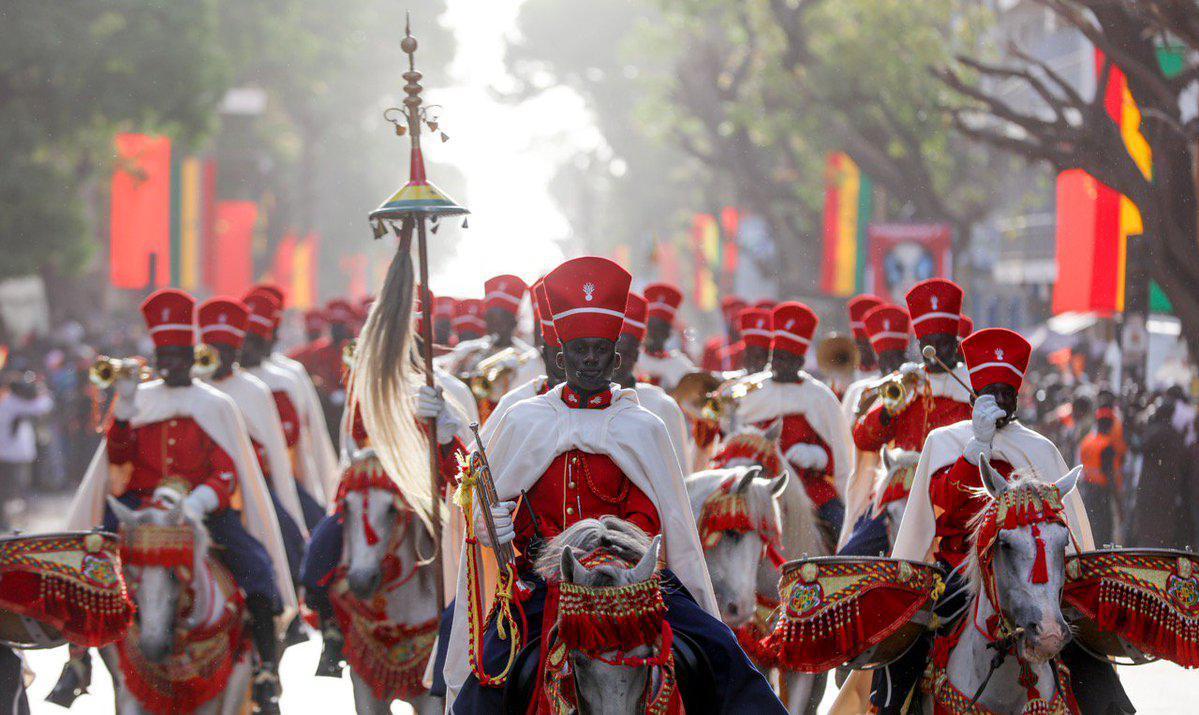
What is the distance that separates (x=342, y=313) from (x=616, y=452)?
13445 millimetres

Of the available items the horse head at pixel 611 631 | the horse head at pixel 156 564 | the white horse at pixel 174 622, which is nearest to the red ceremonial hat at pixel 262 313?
the white horse at pixel 174 622

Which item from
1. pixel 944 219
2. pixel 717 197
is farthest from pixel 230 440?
pixel 717 197

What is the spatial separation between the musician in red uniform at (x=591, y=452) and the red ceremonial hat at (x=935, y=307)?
3311 millimetres

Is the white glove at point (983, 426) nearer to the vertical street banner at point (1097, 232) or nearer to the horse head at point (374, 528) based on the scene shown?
the horse head at point (374, 528)

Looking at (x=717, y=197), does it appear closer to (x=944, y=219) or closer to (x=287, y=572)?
(x=944, y=219)

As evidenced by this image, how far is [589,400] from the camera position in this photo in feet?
23.5

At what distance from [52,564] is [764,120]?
32.8m

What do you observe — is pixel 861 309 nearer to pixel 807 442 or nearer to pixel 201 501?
pixel 807 442

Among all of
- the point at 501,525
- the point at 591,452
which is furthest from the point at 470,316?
the point at 501,525

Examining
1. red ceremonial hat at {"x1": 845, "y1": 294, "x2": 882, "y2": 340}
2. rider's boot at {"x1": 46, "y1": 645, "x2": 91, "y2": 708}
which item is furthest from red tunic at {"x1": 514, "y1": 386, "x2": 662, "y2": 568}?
red ceremonial hat at {"x1": 845, "y1": 294, "x2": 882, "y2": 340}

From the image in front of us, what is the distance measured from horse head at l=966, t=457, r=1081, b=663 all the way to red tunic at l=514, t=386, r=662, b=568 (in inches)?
51.9

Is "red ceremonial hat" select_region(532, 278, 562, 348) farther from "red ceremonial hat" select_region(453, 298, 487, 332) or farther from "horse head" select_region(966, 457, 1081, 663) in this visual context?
"red ceremonial hat" select_region(453, 298, 487, 332)

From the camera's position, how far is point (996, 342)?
27.0ft

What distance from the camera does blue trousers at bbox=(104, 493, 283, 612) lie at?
10.9 meters
